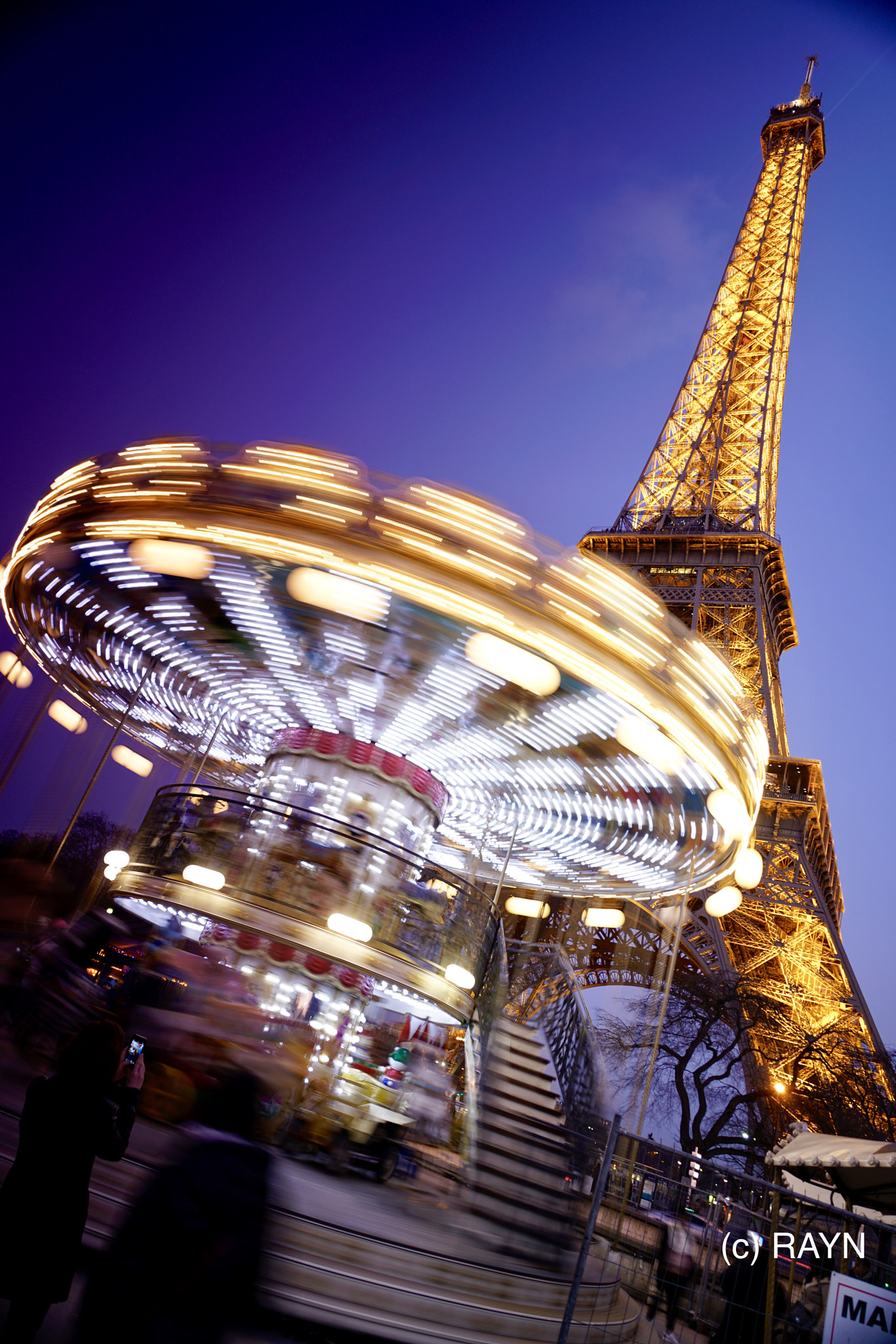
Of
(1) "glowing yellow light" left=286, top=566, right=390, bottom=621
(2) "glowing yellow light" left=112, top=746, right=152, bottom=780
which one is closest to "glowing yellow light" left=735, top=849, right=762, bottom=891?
(1) "glowing yellow light" left=286, top=566, right=390, bottom=621

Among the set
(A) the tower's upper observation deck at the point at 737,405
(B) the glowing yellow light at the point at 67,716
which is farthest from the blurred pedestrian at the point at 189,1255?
(A) the tower's upper observation deck at the point at 737,405

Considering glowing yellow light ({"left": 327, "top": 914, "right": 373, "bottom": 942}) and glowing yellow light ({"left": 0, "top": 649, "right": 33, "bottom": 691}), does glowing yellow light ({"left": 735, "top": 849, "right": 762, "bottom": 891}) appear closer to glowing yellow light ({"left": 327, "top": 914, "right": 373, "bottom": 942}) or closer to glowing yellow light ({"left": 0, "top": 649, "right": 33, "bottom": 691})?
glowing yellow light ({"left": 327, "top": 914, "right": 373, "bottom": 942})

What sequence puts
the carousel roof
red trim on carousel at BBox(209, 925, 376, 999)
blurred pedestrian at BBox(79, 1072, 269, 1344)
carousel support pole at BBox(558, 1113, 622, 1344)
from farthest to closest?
red trim on carousel at BBox(209, 925, 376, 999) < the carousel roof < carousel support pole at BBox(558, 1113, 622, 1344) < blurred pedestrian at BBox(79, 1072, 269, 1344)

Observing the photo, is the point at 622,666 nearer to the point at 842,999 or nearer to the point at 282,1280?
the point at 282,1280

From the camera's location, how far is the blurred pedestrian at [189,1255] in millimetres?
2223

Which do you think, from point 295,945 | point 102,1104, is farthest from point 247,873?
point 102,1104

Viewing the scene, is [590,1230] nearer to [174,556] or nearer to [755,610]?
[174,556]

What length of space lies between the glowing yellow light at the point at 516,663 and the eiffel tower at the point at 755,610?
8866 millimetres

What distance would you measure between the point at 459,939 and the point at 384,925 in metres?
1.23

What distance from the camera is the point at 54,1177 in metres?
2.59

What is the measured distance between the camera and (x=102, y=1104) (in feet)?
8.89

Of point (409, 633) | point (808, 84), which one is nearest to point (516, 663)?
point (409, 633)

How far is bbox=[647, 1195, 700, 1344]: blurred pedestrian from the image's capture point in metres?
7.51

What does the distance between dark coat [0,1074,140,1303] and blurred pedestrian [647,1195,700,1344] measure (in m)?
6.78
